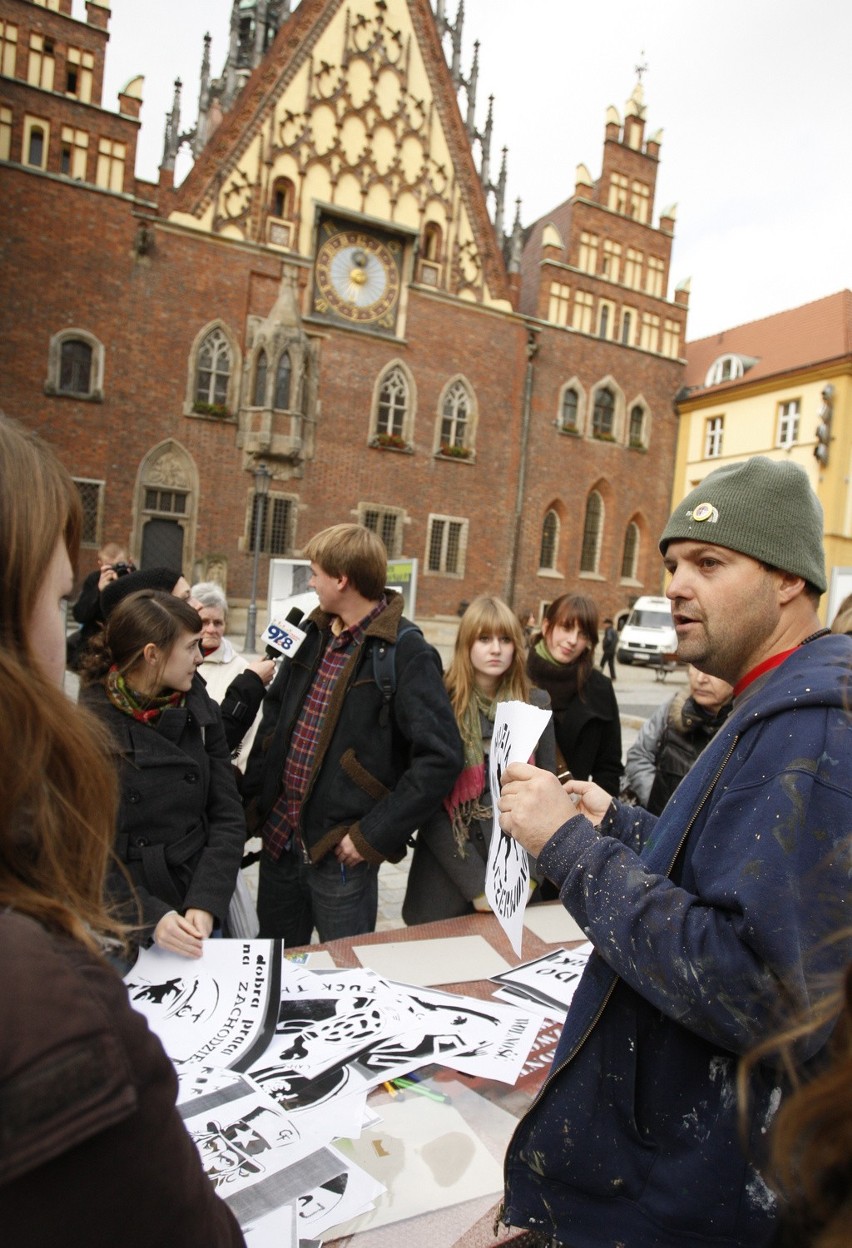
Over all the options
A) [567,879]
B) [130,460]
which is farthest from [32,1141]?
[130,460]

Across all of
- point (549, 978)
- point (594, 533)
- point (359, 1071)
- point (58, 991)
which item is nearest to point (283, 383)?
point (594, 533)

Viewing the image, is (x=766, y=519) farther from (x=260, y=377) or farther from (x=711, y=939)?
(x=260, y=377)

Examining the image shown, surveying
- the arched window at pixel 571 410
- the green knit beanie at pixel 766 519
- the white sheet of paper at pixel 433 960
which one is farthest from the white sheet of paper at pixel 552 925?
the arched window at pixel 571 410

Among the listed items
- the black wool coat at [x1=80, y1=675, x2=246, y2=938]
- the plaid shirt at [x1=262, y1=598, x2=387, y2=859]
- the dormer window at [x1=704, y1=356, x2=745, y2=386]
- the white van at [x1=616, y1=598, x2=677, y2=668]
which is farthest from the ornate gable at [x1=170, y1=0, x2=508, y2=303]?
the black wool coat at [x1=80, y1=675, x2=246, y2=938]

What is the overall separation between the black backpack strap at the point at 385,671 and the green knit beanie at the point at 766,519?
5.31 ft

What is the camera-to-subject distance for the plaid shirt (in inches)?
116

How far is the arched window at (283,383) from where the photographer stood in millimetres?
20203

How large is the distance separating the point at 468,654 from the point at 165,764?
138 cm

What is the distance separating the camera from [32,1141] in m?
0.57

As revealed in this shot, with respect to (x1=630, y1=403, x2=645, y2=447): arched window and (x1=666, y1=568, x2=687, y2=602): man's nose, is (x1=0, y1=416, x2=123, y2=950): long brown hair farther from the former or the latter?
(x1=630, y1=403, x2=645, y2=447): arched window

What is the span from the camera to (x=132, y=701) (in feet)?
7.96

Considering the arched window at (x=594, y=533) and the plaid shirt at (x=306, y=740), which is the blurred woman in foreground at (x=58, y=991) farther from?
the arched window at (x=594, y=533)

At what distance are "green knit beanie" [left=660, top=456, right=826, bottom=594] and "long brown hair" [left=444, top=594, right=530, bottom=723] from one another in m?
1.86

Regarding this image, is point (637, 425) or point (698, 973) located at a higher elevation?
point (637, 425)
